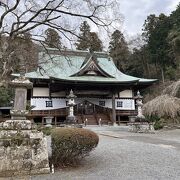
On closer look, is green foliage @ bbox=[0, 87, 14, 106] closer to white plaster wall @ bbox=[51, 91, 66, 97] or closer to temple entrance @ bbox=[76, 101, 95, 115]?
white plaster wall @ bbox=[51, 91, 66, 97]

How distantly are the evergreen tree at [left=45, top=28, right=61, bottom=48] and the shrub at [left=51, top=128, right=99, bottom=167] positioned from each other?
4.96 metres

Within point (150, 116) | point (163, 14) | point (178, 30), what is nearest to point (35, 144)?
point (150, 116)

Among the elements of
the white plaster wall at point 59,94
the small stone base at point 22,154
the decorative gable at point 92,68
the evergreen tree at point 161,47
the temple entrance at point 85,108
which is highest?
the evergreen tree at point 161,47

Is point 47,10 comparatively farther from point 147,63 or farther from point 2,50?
point 147,63

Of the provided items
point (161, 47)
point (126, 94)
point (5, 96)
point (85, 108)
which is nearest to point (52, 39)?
point (85, 108)

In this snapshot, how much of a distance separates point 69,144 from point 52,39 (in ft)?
19.0

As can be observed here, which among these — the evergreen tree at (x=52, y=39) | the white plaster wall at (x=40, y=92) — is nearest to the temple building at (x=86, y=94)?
the white plaster wall at (x=40, y=92)

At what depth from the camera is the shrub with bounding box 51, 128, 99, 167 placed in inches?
300

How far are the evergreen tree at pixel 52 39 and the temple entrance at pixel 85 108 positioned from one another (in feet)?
64.1

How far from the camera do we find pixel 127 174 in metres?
7.00

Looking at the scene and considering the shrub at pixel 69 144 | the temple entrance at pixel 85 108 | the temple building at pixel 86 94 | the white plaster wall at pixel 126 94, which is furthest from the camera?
the white plaster wall at pixel 126 94

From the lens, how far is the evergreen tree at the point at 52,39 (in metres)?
11.7

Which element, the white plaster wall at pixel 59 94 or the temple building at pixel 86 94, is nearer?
the temple building at pixel 86 94

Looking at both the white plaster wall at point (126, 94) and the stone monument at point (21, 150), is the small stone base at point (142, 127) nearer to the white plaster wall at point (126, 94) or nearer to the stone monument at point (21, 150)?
the white plaster wall at point (126, 94)
